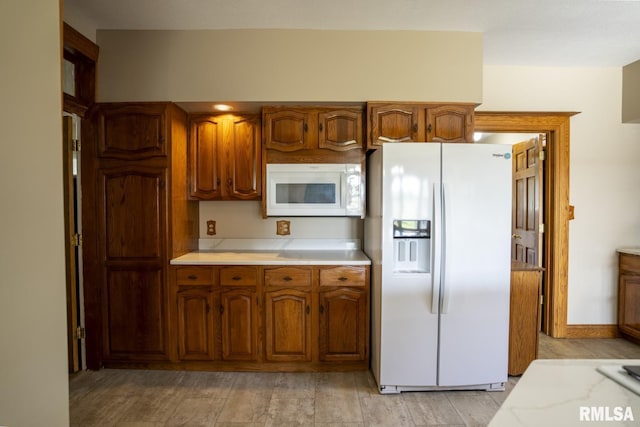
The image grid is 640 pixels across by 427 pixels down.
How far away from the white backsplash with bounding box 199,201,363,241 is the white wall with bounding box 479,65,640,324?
6.20 ft

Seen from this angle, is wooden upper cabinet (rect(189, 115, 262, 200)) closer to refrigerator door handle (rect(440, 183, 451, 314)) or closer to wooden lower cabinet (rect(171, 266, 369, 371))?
wooden lower cabinet (rect(171, 266, 369, 371))

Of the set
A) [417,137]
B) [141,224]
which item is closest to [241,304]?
[141,224]

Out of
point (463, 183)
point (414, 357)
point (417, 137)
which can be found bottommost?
point (414, 357)

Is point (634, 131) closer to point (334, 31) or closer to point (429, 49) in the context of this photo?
point (429, 49)

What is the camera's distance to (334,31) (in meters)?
2.78

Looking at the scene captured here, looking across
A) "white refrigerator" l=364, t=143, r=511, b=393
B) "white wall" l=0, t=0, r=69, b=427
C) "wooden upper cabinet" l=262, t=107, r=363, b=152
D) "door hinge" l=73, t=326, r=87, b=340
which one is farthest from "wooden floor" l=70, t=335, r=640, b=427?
"wooden upper cabinet" l=262, t=107, r=363, b=152

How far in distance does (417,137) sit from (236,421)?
2.35 metres

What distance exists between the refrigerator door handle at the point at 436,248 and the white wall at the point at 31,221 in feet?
6.73

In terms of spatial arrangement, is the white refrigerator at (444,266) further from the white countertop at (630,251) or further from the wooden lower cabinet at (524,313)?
the white countertop at (630,251)

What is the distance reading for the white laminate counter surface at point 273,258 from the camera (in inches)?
109

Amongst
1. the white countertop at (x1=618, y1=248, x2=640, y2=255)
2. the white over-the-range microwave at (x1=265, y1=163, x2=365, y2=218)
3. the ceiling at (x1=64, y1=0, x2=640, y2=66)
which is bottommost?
the white countertop at (x1=618, y1=248, x2=640, y2=255)

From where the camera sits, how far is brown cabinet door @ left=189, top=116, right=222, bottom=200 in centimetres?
311

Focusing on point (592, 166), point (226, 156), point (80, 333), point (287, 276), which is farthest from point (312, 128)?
point (592, 166)

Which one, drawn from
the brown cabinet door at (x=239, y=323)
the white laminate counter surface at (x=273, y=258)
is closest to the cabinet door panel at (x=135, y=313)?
the white laminate counter surface at (x=273, y=258)
